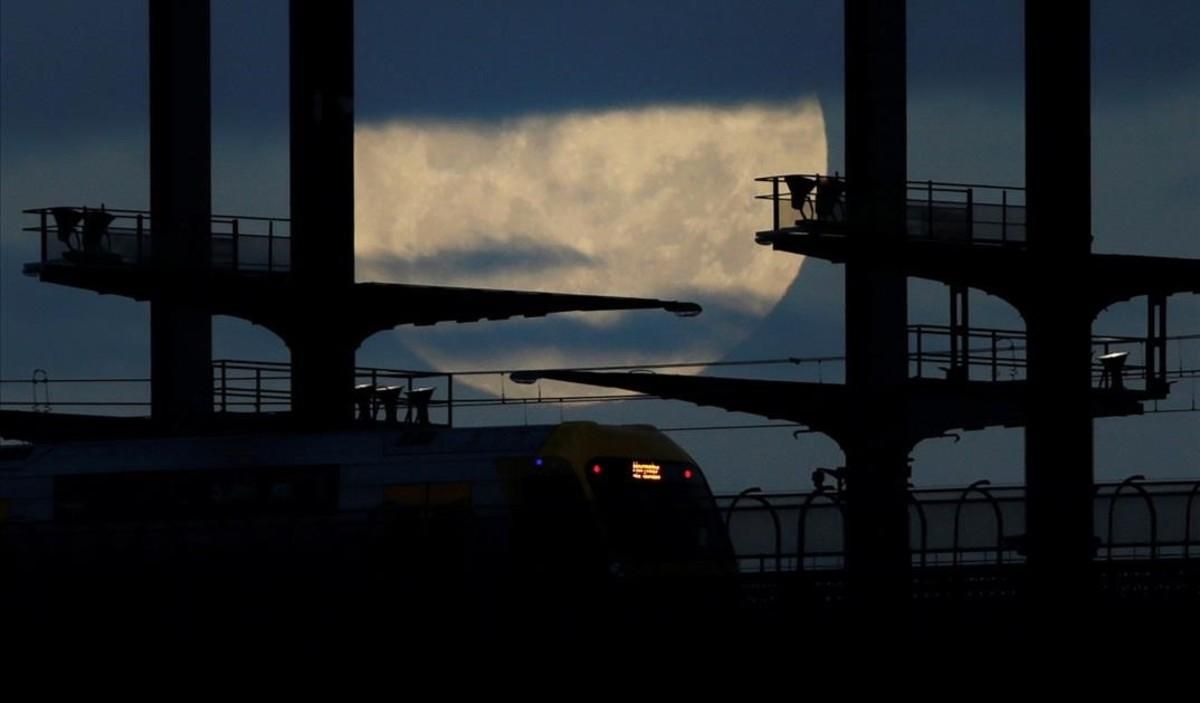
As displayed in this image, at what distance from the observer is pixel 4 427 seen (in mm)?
71188

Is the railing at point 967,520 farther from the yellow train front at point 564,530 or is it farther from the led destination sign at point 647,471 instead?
the led destination sign at point 647,471

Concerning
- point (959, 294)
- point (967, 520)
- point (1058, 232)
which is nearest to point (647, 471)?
point (967, 520)

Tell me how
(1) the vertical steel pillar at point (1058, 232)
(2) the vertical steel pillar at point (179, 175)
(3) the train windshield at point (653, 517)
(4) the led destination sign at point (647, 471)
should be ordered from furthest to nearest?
(2) the vertical steel pillar at point (179, 175) < (1) the vertical steel pillar at point (1058, 232) < (4) the led destination sign at point (647, 471) < (3) the train windshield at point (653, 517)

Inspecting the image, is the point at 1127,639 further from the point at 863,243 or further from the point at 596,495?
the point at 863,243

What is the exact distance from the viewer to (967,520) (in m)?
37.5

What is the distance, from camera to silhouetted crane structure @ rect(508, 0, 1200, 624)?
37.0 metres

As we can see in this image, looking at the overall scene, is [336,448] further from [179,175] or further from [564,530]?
[179,175]

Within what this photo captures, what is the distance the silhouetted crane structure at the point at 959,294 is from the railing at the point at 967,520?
1.42 ft

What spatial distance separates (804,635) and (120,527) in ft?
44.3

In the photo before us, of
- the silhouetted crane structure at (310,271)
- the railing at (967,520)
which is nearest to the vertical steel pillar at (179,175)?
the silhouetted crane structure at (310,271)

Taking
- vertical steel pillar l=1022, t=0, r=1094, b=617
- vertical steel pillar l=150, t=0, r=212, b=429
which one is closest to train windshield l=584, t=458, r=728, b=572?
vertical steel pillar l=1022, t=0, r=1094, b=617

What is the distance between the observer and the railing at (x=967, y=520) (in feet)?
122

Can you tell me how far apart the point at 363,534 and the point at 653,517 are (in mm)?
5137

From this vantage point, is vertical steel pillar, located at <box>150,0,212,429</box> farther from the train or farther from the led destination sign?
the led destination sign
